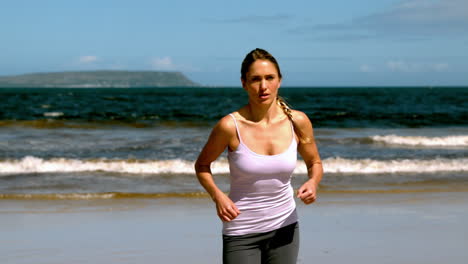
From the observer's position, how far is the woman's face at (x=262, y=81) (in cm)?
275

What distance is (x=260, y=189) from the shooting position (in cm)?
278

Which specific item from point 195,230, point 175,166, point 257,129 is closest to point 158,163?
point 175,166

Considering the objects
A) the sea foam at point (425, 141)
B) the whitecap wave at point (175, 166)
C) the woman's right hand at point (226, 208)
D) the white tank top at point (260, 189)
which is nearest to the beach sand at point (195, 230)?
the white tank top at point (260, 189)

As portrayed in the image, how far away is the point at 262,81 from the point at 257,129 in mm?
238

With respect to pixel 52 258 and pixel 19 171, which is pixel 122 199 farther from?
pixel 19 171

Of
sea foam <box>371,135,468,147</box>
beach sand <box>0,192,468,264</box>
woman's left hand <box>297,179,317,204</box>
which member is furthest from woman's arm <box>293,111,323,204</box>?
sea foam <box>371,135,468,147</box>

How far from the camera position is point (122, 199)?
9055 mm

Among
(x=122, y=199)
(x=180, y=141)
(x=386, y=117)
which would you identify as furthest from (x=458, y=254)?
(x=386, y=117)

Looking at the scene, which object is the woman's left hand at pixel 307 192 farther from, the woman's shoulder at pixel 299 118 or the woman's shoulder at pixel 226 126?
the woman's shoulder at pixel 226 126

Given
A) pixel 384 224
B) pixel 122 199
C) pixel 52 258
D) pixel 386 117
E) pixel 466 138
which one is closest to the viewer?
pixel 52 258

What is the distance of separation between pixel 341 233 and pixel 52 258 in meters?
3.14

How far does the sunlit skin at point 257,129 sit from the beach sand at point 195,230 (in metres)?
2.99

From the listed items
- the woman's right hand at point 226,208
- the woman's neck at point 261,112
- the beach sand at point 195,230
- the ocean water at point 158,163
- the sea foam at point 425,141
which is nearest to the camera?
the woman's right hand at point 226,208

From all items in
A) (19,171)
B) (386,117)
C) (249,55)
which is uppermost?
(249,55)
